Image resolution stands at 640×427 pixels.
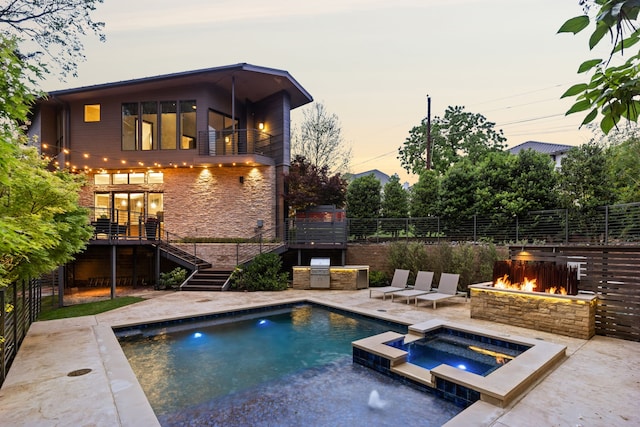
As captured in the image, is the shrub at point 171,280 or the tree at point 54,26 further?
the shrub at point 171,280

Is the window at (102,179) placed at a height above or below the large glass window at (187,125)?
below

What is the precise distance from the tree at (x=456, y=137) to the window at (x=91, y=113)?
24.3m

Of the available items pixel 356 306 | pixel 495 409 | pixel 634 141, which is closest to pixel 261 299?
pixel 356 306

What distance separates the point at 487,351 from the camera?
6.61m

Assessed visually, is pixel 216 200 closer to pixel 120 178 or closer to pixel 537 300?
pixel 120 178

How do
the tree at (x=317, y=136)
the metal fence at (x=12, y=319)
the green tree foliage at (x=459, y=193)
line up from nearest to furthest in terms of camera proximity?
the metal fence at (x=12, y=319), the green tree foliage at (x=459, y=193), the tree at (x=317, y=136)

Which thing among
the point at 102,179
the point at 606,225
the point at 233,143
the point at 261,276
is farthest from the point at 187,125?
the point at 606,225

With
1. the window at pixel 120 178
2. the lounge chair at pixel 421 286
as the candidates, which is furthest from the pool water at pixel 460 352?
the window at pixel 120 178

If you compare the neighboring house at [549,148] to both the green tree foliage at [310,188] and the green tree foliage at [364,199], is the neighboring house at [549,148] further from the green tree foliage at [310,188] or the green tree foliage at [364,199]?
the green tree foliage at [310,188]

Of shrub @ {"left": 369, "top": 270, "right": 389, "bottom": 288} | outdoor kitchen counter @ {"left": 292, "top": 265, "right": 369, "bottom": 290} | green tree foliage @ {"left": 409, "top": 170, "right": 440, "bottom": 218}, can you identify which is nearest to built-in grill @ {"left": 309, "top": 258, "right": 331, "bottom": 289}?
outdoor kitchen counter @ {"left": 292, "top": 265, "right": 369, "bottom": 290}

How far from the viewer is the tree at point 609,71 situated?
1.11 meters

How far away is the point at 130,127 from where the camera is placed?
1677 cm

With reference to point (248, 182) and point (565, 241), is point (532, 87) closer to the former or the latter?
point (565, 241)

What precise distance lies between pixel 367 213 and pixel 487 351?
40.8 feet
